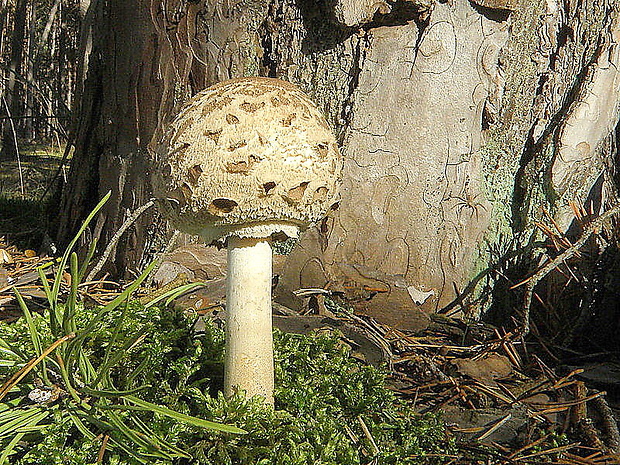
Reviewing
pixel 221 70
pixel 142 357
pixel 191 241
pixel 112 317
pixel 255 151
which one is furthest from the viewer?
pixel 191 241

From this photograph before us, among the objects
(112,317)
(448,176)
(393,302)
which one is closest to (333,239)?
→ (393,302)

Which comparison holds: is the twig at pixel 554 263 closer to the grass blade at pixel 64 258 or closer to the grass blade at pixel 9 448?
the grass blade at pixel 64 258

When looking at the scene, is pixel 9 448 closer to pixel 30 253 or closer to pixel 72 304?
pixel 72 304

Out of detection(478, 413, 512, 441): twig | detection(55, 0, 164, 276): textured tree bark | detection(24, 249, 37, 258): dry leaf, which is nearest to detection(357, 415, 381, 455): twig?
detection(478, 413, 512, 441): twig

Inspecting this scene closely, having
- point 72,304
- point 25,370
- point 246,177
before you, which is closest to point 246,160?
point 246,177

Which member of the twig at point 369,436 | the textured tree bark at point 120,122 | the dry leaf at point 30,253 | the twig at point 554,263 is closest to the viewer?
the twig at point 369,436

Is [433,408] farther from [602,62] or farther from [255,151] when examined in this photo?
[602,62]

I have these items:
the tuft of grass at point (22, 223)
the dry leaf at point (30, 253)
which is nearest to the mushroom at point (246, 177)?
the dry leaf at point (30, 253)
